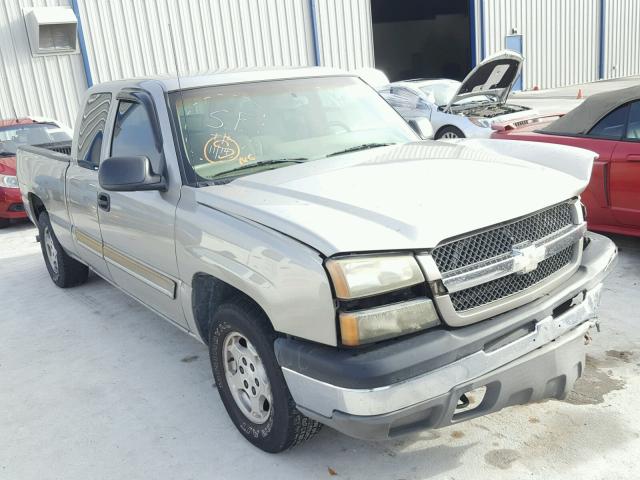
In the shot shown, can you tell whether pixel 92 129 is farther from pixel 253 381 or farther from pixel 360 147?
pixel 253 381

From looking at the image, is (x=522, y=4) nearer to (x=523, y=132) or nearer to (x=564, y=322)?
(x=523, y=132)

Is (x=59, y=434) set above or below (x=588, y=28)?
below

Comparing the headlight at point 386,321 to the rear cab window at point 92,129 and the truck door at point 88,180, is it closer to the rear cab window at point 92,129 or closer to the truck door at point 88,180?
the truck door at point 88,180

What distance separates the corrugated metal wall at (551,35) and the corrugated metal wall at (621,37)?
0.83 meters

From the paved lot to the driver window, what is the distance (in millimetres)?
1404

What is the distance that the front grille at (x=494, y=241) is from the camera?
250 cm

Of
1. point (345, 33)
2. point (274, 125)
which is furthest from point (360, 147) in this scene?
point (345, 33)

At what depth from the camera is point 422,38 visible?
3428 centimetres

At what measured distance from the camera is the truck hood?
8.09 feet

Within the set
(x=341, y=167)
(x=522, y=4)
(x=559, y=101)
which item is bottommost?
(x=559, y=101)

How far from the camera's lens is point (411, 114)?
12.2 metres

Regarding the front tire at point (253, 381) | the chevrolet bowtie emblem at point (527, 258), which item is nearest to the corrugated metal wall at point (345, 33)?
the front tire at point (253, 381)

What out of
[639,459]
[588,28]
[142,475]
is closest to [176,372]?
[142,475]

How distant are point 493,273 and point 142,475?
1.92 meters
